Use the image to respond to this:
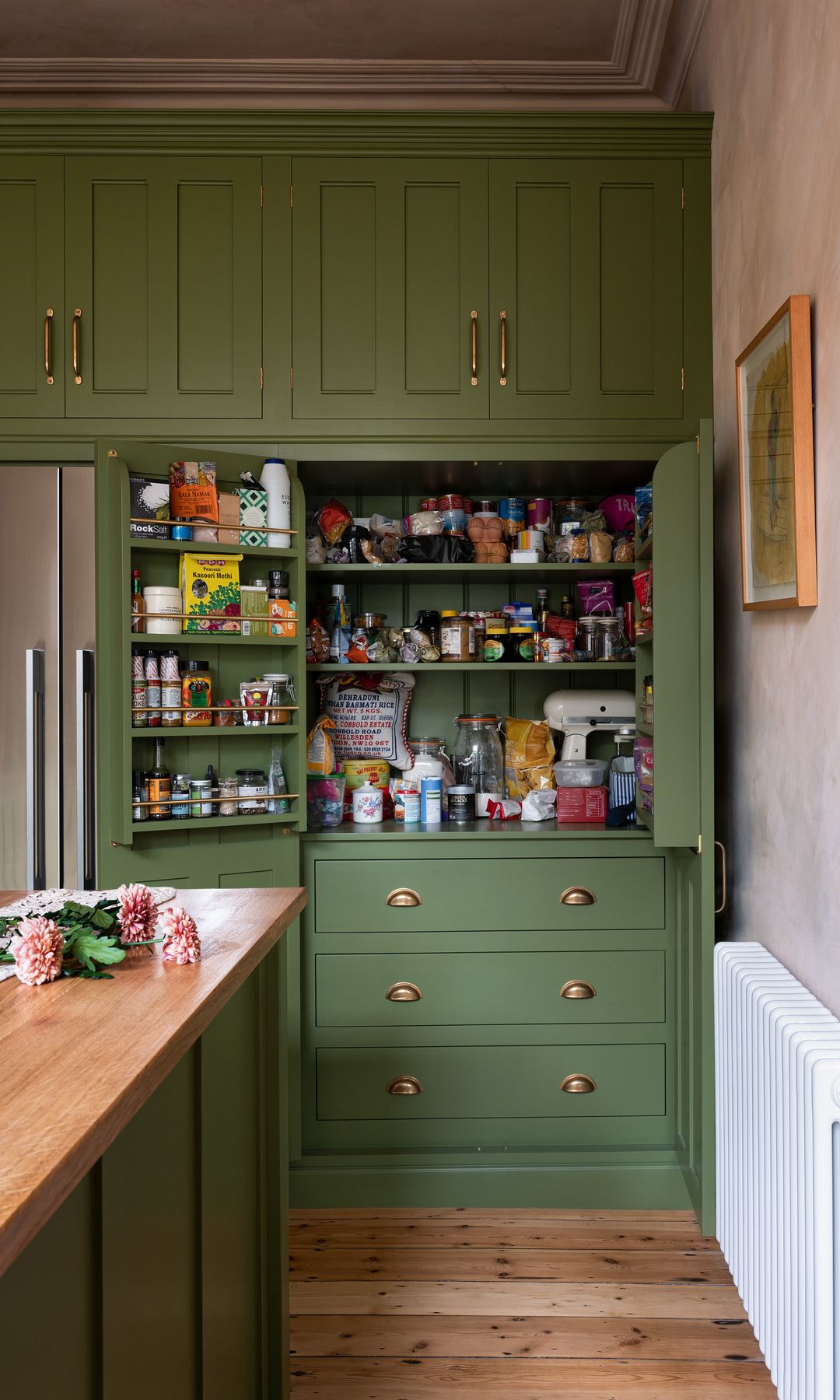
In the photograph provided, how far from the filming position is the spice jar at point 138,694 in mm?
2410

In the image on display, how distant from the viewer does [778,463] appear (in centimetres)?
193

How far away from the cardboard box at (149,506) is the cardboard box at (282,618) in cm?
33

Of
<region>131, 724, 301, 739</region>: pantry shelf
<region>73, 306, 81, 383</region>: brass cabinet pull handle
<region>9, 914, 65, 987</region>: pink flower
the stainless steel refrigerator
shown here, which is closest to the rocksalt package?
<region>131, 724, 301, 739</region>: pantry shelf

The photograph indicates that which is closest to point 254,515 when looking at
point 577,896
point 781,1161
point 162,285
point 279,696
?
point 279,696

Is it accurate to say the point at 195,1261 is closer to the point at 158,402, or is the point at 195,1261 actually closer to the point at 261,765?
the point at 261,765

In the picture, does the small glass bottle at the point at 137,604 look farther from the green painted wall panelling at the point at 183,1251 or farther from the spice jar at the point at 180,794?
the green painted wall panelling at the point at 183,1251

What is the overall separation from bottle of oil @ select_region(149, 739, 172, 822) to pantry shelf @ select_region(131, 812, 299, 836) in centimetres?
2

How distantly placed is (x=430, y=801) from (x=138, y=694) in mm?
878

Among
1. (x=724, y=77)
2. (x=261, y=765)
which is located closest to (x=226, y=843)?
(x=261, y=765)

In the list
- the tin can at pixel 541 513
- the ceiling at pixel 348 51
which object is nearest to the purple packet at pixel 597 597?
the tin can at pixel 541 513

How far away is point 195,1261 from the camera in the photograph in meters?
1.30

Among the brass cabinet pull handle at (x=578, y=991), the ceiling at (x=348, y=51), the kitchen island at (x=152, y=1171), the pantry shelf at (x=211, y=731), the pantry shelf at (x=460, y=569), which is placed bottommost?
the brass cabinet pull handle at (x=578, y=991)

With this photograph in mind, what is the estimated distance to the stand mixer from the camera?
9.42ft

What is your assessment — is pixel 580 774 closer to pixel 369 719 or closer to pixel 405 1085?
pixel 369 719
